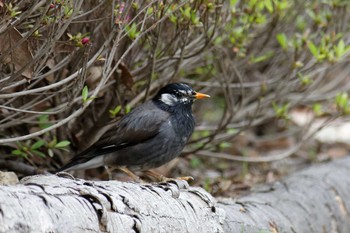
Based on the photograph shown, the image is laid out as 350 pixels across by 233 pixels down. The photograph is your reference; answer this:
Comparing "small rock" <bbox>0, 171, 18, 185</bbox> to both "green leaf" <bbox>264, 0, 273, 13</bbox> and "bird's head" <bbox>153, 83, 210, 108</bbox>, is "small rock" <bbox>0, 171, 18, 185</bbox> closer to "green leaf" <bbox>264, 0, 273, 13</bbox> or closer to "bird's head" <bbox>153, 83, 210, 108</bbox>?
"bird's head" <bbox>153, 83, 210, 108</bbox>

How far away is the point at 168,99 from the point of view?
556cm

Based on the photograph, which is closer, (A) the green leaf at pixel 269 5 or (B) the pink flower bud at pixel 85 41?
(B) the pink flower bud at pixel 85 41

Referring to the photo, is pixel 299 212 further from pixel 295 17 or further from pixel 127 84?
pixel 295 17

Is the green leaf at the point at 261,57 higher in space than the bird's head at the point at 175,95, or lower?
higher

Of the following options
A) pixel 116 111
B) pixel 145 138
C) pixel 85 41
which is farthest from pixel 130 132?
pixel 85 41

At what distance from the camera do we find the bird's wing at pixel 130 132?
207 inches

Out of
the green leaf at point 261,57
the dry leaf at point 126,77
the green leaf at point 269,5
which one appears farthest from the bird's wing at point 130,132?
the green leaf at point 269,5

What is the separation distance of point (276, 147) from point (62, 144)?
447 cm

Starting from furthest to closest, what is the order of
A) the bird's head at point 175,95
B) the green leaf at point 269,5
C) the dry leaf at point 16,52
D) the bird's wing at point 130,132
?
the green leaf at point 269,5, the bird's head at point 175,95, the bird's wing at point 130,132, the dry leaf at point 16,52

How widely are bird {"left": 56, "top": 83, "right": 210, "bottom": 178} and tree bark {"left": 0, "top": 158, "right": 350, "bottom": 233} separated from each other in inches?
29.2

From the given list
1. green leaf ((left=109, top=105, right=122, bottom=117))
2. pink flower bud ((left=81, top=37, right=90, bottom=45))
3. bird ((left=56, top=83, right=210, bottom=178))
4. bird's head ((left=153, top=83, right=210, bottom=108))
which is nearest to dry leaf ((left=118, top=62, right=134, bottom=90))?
green leaf ((left=109, top=105, right=122, bottom=117))

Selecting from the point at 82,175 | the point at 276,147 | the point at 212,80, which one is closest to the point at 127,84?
the point at 82,175

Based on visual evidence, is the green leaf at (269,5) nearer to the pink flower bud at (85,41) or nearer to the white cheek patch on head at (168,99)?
the white cheek patch on head at (168,99)

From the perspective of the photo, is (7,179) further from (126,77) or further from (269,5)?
(269,5)
